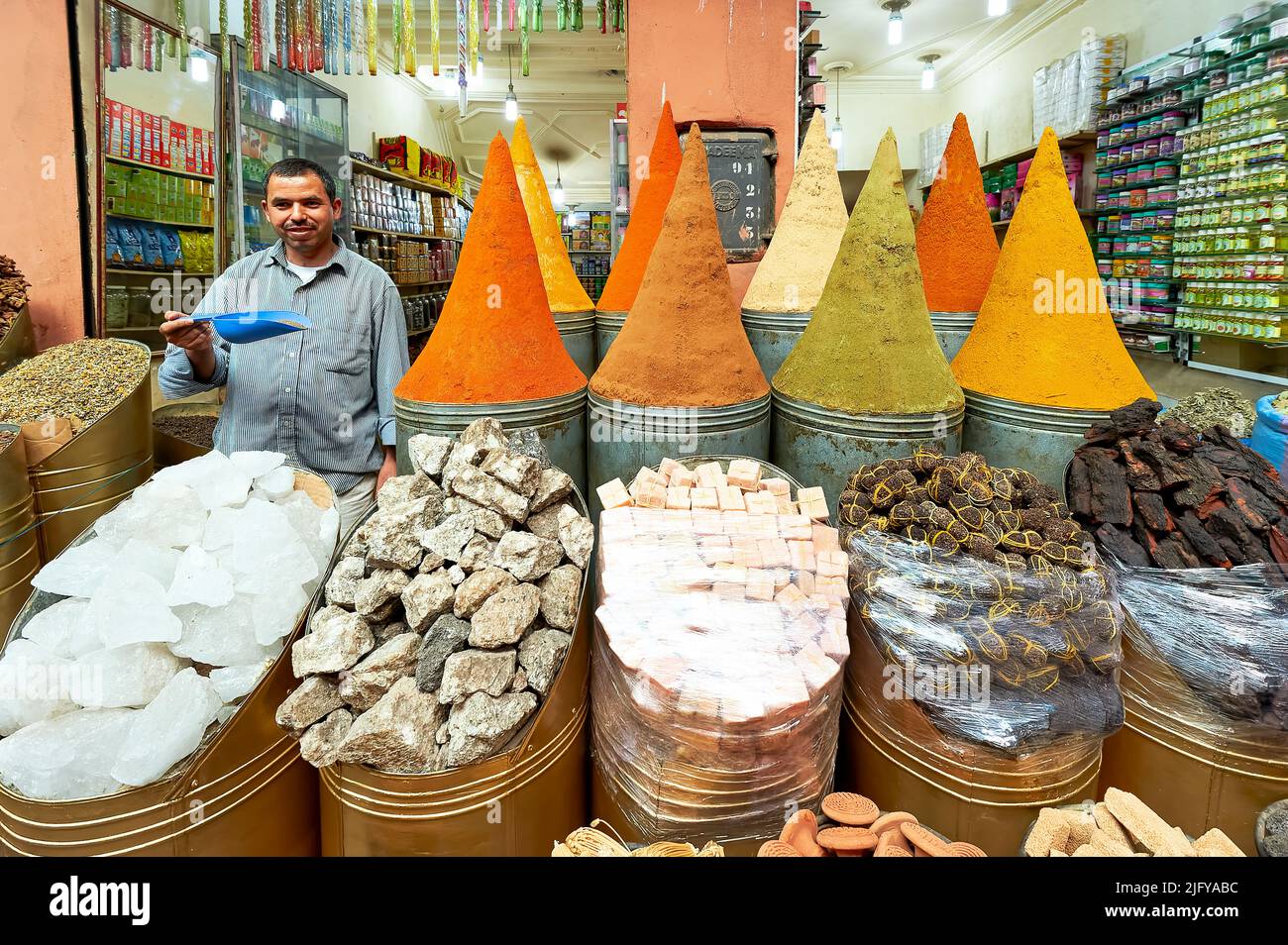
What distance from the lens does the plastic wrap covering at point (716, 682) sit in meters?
1.01

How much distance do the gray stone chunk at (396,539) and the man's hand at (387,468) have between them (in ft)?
2.41

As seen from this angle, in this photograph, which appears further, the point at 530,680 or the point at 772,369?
the point at 772,369

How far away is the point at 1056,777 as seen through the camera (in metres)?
1.11

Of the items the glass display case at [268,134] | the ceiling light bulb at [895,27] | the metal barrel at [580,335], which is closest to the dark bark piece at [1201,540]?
the metal barrel at [580,335]

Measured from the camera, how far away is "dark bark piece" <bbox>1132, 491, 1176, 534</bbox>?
52.8 inches

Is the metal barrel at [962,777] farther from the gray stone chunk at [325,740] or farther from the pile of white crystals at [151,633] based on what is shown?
the pile of white crystals at [151,633]

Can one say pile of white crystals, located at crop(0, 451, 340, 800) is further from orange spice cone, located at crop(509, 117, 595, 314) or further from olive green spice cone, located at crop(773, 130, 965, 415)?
orange spice cone, located at crop(509, 117, 595, 314)

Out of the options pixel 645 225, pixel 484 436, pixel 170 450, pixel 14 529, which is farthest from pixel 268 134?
pixel 484 436

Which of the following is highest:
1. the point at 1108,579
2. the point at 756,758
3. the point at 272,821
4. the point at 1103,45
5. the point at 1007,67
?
the point at 1007,67

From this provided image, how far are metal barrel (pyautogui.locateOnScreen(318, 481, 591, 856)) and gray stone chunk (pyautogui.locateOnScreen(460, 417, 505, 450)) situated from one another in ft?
1.38

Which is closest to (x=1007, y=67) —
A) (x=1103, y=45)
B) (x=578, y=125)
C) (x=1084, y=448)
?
(x=1103, y=45)
